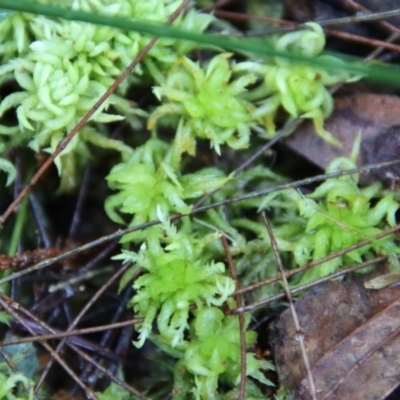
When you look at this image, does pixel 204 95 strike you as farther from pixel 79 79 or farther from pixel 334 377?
pixel 334 377

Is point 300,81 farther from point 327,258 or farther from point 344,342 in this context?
point 344,342

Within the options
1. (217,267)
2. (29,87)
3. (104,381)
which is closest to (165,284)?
(217,267)

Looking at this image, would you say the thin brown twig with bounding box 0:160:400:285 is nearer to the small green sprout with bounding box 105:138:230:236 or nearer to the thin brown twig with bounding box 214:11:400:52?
the small green sprout with bounding box 105:138:230:236

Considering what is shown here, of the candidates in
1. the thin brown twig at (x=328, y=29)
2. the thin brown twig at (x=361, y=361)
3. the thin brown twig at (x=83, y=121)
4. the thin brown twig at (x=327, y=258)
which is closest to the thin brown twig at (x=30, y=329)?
the thin brown twig at (x=83, y=121)

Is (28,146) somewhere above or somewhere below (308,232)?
above

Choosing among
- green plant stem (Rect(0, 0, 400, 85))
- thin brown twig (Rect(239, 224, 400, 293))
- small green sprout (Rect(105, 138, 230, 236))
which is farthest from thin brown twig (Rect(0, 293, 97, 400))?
green plant stem (Rect(0, 0, 400, 85))

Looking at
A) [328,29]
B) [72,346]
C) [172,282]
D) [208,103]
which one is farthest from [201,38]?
[72,346]
